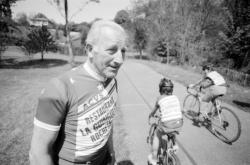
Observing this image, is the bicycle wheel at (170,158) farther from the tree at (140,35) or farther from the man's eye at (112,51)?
the tree at (140,35)

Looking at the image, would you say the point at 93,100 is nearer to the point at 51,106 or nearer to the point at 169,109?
the point at 51,106

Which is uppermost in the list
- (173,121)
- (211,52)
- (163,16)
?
(163,16)

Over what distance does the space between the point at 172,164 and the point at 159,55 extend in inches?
1276

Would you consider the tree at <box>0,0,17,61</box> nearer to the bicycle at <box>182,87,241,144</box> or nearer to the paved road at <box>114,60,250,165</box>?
the paved road at <box>114,60,250,165</box>

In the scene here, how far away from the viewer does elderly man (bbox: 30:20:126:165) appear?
1.08 meters

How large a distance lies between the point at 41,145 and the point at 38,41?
1096 inches

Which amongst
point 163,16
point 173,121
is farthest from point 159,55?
point 173,121

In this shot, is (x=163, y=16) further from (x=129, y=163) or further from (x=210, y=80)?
(x=129, y=163)

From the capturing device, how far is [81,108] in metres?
1.26

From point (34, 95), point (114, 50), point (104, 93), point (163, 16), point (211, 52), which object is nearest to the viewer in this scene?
point (114, 50)

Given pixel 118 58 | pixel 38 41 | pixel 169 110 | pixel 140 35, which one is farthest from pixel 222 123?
pixel 140 35

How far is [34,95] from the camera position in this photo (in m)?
8.53

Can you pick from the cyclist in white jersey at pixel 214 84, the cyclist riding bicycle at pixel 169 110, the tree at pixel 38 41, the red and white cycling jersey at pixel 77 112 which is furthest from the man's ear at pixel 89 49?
the tree at pixel 38 41

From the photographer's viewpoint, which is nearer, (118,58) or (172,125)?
(118,58)
